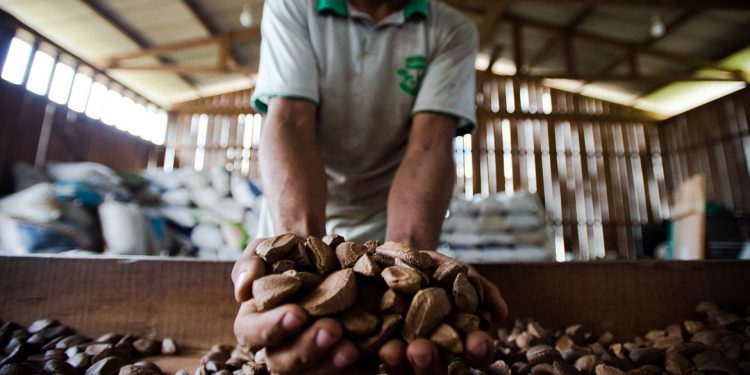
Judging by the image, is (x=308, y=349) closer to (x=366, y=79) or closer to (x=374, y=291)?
(x=374, y=291)

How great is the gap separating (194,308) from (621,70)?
27.7 feet

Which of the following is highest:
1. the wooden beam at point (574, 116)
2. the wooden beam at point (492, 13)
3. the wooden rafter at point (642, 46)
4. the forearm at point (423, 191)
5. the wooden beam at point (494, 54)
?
the wooden beam at point (494, 54)

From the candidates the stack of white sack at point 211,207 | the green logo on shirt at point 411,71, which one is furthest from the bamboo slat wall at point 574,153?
the green logo on shirt at point 411,71

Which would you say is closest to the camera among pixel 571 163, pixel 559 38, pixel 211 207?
pixel 211 207

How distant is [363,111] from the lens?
4.47 ft

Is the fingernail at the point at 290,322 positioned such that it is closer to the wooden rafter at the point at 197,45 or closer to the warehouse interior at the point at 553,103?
the warehouse interior at the point at 553,103

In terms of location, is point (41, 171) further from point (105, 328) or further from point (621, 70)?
point (621, 70)

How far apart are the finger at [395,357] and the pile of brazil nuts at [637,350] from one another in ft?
0.98

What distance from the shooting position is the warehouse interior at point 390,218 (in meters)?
0.65

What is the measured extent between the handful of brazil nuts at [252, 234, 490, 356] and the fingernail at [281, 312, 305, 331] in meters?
0.03

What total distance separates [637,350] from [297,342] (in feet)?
2.92

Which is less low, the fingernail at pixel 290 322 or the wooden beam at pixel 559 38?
the wooden beam at pixel 559 38

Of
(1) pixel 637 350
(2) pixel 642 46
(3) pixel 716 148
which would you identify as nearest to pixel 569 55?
(2) pixel 642 46

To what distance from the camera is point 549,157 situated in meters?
7.36
